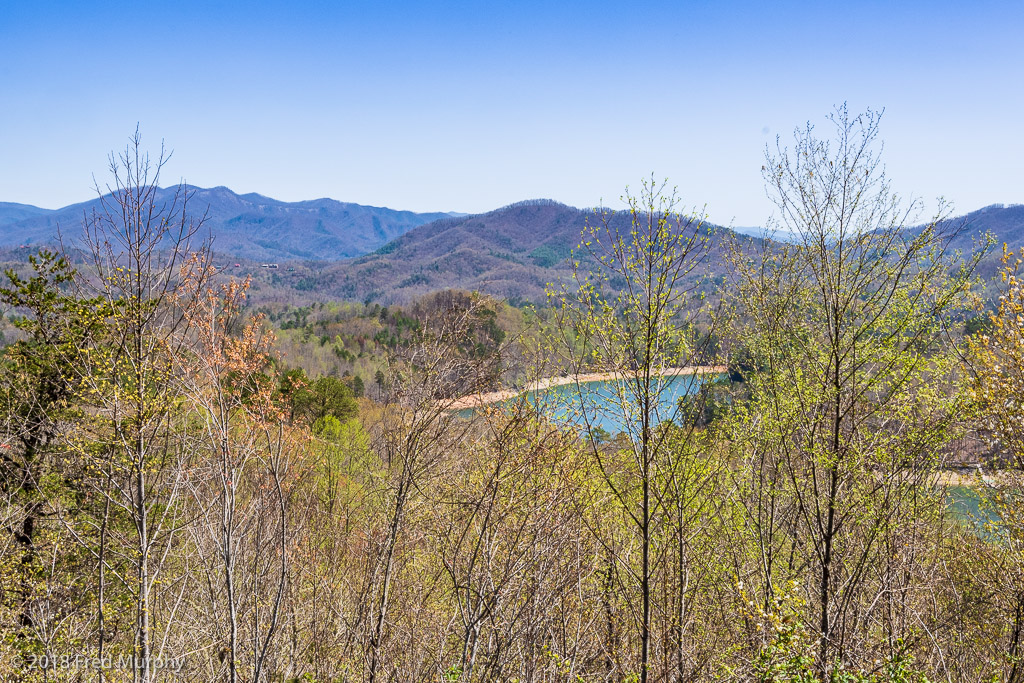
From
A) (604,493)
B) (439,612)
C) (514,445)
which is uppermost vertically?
(514,445)

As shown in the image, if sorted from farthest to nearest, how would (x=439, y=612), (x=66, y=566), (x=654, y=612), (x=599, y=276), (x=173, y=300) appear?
1. (x=439, y=612)
2. (x=66, y=566)
3. (x=654, y=612)
4. (x=173, y=300)
5. (x=599, y=276)

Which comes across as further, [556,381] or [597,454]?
[556,381]

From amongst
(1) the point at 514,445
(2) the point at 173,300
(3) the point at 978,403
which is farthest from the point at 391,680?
(3) the point at 978,403

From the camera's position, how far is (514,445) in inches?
333

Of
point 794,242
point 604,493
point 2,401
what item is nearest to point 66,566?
point 2,401

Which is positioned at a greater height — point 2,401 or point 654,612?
point 2,401

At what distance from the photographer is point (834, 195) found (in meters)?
8.53

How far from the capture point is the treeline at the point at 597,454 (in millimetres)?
6590

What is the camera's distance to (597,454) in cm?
655

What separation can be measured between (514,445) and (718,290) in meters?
3.73

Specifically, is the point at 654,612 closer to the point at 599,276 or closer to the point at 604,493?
the point at 604,493

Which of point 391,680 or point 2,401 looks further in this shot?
point 2,401

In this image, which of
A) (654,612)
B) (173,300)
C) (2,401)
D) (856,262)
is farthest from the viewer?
(2,401)

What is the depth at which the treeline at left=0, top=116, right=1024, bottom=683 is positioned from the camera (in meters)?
6.59
